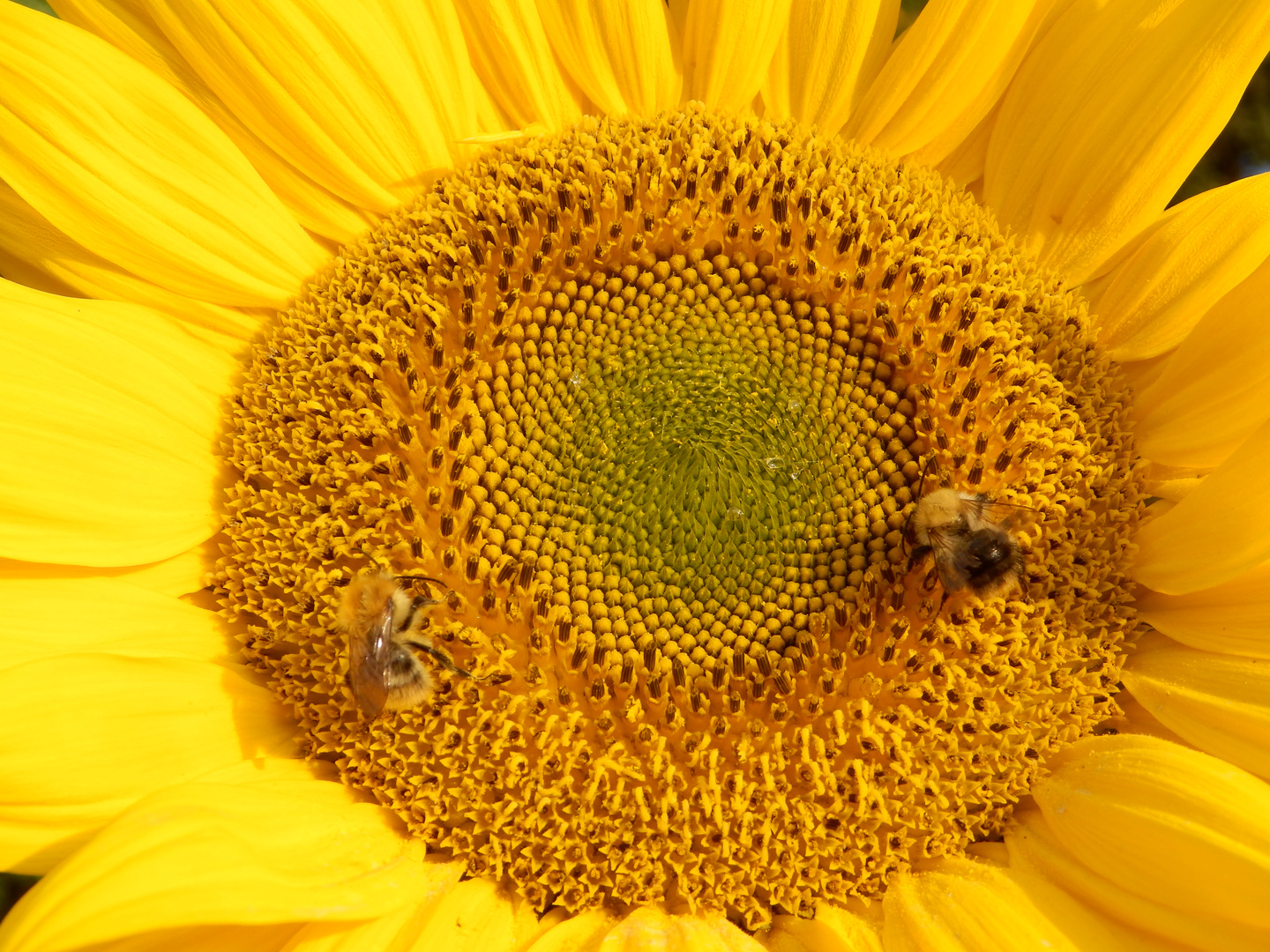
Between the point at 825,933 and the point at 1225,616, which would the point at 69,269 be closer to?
the point at 825,933

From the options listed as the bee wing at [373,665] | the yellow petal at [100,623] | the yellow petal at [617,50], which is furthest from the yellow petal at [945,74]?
the yellow petal at [100,623]

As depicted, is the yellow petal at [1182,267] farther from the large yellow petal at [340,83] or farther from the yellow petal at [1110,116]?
the large yellow petal at [340,83]

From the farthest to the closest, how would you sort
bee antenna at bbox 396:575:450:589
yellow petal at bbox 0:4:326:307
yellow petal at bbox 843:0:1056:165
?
1. yellow petal at bbox 843:0:1056:165
2. yellow petal at bbox 0:4:326:307
3. bee antenna at bbox 396:575:450:589

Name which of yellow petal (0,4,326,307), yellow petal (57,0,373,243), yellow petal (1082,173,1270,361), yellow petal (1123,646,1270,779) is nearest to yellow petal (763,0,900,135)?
yellow petal (1082,173,1270,361)

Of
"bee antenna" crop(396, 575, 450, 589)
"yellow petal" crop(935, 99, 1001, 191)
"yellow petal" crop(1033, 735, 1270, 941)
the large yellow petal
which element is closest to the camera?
"yellow petal" crop(1033, 735, 1270, 941)

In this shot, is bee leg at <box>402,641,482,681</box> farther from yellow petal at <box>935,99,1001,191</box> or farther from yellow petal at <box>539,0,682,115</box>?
yellow petal at <box>935,99,1001,191</box>

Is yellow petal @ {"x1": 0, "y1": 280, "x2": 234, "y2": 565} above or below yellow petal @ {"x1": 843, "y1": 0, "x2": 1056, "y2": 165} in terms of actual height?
below

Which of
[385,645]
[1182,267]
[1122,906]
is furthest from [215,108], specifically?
[1122,906]
